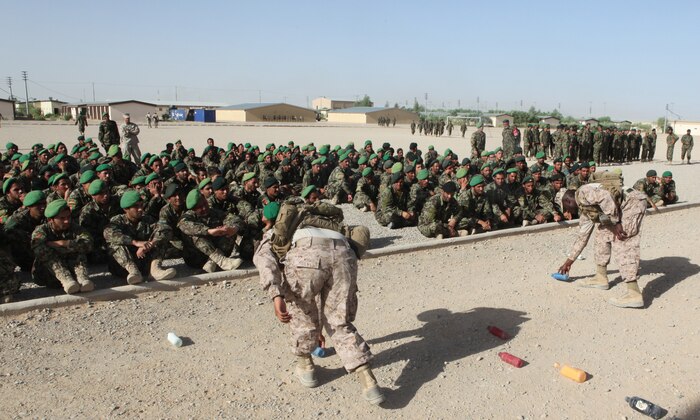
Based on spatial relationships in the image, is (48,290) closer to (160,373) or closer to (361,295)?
(160,373)

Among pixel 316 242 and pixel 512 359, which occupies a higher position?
pixel 316 242

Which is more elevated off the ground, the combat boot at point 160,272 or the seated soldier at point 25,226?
the seated soldier at point 25,226

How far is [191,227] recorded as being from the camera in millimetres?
6340

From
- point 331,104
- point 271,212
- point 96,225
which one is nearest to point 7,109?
point 96,225

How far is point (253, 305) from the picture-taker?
5.57m

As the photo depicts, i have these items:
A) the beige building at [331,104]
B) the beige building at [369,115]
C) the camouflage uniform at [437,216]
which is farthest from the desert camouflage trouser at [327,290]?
the beige building at [331,104]

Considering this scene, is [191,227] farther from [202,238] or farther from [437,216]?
[437,216]

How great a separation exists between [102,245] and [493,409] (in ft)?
16.0

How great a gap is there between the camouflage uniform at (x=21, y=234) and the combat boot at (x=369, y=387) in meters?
4.25

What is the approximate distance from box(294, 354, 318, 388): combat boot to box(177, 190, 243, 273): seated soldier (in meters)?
2.47

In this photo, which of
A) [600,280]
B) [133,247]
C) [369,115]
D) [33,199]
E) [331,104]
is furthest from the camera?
[331,104]

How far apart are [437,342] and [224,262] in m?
2.66

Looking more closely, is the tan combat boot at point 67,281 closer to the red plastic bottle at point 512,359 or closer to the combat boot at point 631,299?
the red plastic bottle at point 512,359

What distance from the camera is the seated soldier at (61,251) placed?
17.8 feet
